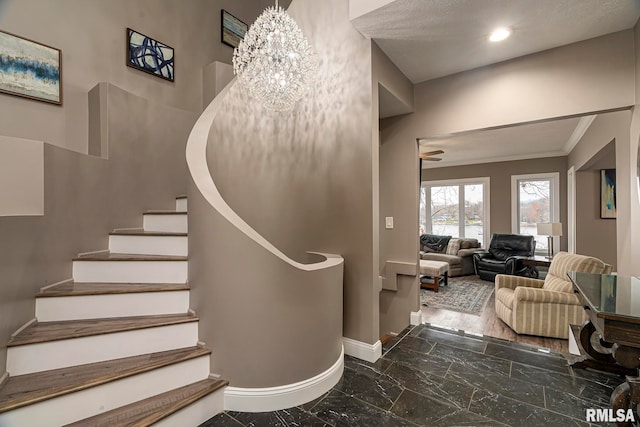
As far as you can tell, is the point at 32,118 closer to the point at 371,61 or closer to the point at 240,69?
the point at 240,69

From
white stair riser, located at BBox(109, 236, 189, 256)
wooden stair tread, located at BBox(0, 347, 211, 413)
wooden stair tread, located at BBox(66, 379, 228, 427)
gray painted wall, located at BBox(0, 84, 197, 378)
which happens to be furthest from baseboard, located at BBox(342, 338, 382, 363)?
gray painted wall, located at BBox(0, 84, 197, 378)

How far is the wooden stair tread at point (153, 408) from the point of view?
4.88 feet

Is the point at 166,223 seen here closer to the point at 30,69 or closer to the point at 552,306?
the point at 30,69

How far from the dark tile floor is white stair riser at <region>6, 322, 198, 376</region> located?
571 millimetres

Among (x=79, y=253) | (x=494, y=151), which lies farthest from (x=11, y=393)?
(x=494, y=151)

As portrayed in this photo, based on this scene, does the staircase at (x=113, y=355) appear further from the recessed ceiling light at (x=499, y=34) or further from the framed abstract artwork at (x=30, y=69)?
the recessed ceiling light at (x=499, y=34)

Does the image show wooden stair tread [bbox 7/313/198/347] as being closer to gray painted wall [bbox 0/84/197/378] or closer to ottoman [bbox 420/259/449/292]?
gray painted wall [bbox 0/84/197/378]

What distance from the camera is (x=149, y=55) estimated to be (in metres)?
3.31

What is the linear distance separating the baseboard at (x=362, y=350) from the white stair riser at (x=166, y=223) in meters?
1.92

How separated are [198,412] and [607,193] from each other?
6485 millimetres

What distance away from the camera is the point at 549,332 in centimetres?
347

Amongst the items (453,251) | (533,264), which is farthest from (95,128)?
(453,251)

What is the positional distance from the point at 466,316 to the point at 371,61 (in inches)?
149

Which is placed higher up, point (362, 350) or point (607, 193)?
point (607, 193)
